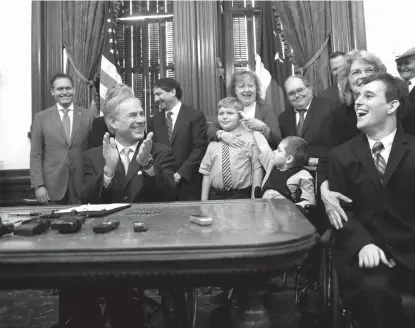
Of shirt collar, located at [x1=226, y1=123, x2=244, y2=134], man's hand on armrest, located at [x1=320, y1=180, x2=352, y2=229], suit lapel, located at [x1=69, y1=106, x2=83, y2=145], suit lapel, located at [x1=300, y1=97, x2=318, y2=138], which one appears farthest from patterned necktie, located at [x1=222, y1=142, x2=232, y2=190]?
suit lapel, located at [x1=69, y1=106, x2=83, y2=145]

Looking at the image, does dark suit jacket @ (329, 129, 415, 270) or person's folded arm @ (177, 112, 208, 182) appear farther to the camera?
person's folded arm @ (177, 112, 208, 182)

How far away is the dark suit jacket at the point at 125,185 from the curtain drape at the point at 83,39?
2952mm

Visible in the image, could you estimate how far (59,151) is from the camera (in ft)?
14.4

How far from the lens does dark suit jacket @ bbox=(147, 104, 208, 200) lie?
4.15 m

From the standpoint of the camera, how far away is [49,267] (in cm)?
129

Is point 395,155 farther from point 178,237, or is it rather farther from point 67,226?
point 67,226

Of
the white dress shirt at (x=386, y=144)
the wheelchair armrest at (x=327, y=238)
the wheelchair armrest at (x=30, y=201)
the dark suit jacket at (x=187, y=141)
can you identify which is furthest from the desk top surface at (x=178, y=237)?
the wheelchair armrest at (x=30, y=201)

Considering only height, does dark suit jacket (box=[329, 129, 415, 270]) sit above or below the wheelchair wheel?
above

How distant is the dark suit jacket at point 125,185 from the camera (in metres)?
2.63

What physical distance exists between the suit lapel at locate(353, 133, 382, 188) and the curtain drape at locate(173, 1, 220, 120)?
3.30m

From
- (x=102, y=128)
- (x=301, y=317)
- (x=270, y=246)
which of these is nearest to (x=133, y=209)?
(x=270, y=246)

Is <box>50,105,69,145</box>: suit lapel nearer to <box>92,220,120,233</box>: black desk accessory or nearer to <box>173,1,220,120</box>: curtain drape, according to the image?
<box>173,1,220,120</box>: curtain drape

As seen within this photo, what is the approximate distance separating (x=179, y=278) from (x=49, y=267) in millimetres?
405

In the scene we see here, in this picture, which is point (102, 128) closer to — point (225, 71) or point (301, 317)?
point (225, 71)
